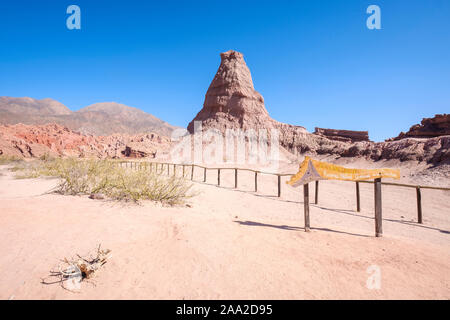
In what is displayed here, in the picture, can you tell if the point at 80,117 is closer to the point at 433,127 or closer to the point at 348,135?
the point at 348,135

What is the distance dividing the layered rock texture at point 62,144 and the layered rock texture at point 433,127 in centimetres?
3343

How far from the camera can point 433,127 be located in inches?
1056

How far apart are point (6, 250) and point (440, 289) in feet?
16.7

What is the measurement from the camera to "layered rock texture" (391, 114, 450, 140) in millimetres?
25547

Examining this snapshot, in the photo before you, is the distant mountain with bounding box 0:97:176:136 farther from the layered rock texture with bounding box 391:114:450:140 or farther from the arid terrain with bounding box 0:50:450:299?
the layered rock texture with bounding box 391:114:450:140

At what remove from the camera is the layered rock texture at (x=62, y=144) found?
81.5 ft

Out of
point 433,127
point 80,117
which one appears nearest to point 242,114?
point 433,127

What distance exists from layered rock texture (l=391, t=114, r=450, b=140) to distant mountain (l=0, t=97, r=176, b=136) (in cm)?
6321

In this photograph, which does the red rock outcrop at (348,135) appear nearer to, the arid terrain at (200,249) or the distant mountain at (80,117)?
the arid terrain at (200,249)

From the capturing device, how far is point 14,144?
2452 centimetres

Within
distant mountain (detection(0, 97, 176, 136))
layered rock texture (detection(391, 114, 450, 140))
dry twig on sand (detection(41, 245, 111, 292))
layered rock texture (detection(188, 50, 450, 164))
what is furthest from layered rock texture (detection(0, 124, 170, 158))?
layered rock texture (detection(391, 114, 450, 140))

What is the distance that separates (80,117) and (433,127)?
9342cm

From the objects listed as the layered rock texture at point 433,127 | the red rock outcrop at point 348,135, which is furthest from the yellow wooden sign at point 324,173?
the red rock outcrop at point 348,135
